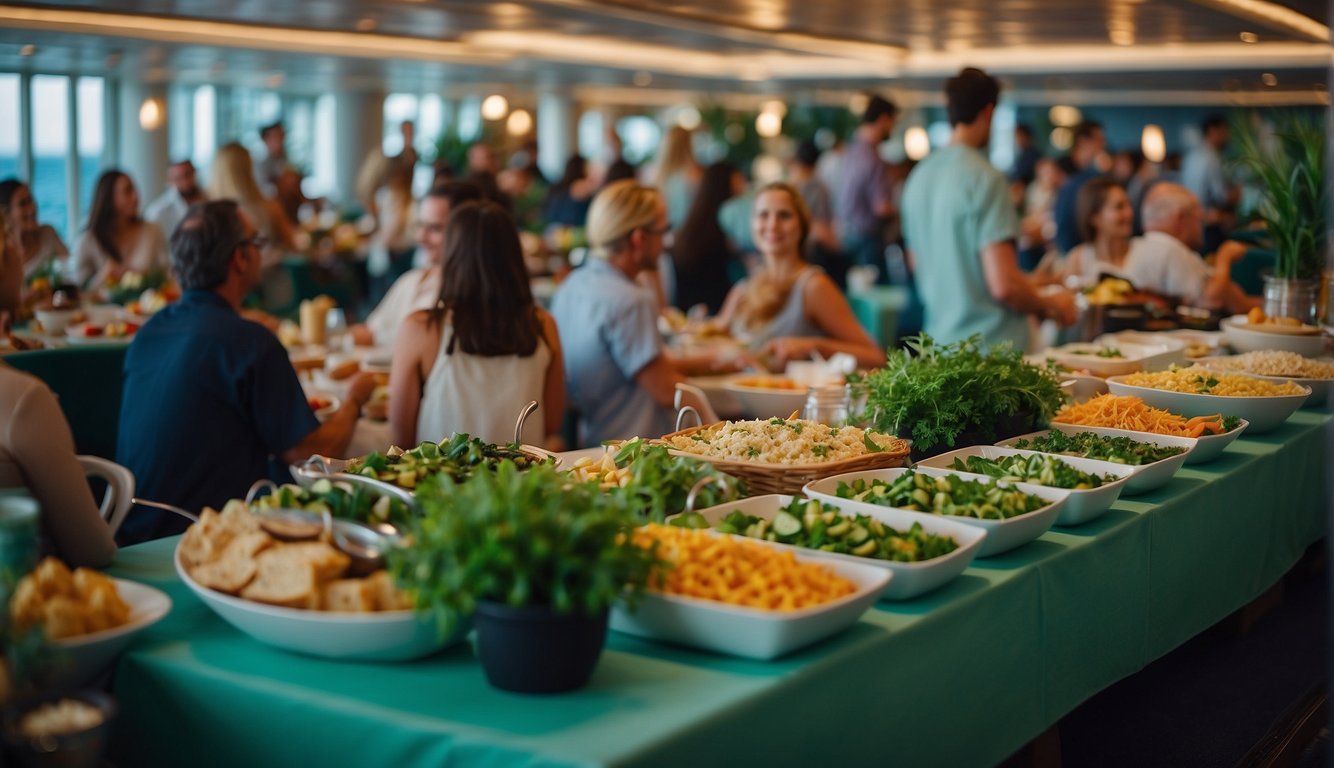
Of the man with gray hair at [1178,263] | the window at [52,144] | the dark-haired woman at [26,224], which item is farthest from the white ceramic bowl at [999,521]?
the window at [52,144]

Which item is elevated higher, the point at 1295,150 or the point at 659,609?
the point at 1295,150

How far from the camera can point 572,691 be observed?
162 cm

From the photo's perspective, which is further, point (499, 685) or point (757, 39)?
point (757, 39)

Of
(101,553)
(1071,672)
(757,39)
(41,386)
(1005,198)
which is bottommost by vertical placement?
(1071,672)

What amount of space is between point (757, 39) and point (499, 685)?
9.18 meters

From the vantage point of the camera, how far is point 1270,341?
4.38 metres

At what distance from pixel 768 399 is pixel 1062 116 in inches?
767

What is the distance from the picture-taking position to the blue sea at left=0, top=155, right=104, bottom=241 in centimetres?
1227

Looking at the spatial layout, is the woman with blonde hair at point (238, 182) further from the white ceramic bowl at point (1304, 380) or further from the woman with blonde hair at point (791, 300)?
the white ceramic bowl at point (1304, 380)

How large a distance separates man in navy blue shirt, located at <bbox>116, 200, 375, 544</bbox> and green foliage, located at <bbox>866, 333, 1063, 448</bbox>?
139 centimetres

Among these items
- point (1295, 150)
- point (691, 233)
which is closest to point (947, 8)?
point (691, 233)

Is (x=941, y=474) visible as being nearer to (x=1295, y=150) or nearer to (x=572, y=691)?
(x=572, y=691)

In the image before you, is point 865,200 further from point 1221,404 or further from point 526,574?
point 526,574

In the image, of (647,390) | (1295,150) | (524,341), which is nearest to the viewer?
(524,341)
